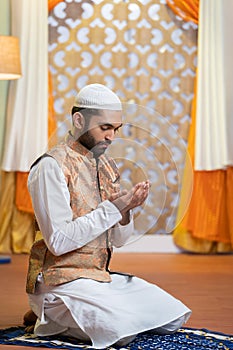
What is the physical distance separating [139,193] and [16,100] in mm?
2662

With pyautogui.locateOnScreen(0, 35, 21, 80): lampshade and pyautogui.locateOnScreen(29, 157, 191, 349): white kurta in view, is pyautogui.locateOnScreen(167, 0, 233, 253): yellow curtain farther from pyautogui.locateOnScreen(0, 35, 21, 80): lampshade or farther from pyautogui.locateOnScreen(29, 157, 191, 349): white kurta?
pyautogui.locateOnScreen(29, 157, 191, 349): white kurta

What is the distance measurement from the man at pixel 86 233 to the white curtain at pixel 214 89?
2509 mm

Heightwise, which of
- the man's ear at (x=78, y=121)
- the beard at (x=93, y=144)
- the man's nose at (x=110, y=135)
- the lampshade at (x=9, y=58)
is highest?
the lampshade at (x=9, y=58)

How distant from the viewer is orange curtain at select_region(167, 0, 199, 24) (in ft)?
16.8

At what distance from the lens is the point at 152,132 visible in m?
2.43

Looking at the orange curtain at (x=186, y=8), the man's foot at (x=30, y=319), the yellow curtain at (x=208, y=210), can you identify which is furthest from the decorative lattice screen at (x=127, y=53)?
the man's foot at (x=30, y=319)

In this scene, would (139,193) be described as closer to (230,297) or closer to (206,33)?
(230,297)

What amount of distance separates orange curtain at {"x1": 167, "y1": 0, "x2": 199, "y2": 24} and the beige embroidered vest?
9.32 feet

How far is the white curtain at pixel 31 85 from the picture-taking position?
194 inches

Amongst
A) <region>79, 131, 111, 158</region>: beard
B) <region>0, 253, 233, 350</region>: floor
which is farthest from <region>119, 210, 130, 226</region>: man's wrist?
<region>0, 253, 233, 350</region>: floor

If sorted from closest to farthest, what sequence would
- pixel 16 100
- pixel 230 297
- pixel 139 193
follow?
pixel 139 193, pixel 230 297, pixel 16 100

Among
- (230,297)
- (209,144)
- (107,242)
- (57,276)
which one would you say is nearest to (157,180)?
(107,242)

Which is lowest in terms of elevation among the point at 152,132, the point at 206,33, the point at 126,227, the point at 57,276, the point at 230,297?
the point at 230,297

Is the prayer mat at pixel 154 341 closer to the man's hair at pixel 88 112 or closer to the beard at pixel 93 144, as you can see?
the beard at pixel 93 144
